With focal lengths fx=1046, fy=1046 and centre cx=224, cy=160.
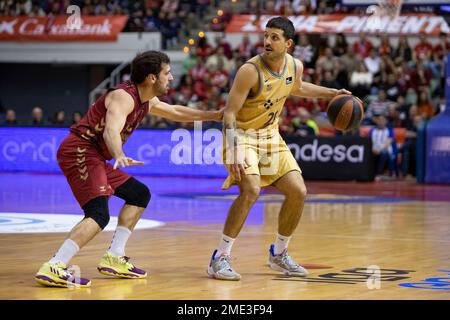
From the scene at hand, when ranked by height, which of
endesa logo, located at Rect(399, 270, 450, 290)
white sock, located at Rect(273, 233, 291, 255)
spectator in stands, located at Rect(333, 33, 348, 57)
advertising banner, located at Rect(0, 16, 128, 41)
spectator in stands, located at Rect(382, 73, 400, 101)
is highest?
advertising banner, located at Rect(0, 16, 128, 41)

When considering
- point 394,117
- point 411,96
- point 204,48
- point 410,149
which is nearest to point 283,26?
point 410,149

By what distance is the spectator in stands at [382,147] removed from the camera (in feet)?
77.3

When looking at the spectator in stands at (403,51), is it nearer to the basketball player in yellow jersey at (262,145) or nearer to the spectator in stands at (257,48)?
the spectator in stands at (257,48)

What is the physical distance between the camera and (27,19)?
107ft

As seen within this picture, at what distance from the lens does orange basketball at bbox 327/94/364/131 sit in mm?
9445

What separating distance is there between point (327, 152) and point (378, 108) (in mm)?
2710

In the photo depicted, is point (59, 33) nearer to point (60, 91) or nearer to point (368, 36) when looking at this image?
point (60, 91)

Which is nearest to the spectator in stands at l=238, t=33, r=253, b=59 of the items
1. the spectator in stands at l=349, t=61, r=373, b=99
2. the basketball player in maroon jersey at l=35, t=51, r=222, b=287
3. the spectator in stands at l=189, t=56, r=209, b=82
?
the spectator in stands at l=189, t=56, r=209, b=82

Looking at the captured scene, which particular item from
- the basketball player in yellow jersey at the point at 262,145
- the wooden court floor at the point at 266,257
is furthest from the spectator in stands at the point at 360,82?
the basketball player in yellow jersey at the point at 262,145

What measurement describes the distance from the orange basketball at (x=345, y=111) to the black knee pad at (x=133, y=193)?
77.0 inches

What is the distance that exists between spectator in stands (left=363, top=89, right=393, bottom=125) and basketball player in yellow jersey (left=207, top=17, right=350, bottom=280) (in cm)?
1589

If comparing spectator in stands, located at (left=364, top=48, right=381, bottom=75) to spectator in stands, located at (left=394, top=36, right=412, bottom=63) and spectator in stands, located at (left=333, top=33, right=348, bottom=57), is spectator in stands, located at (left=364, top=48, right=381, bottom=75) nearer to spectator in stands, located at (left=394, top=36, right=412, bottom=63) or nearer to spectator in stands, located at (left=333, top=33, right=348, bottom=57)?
spectator in stands, located at (left=394, top=36, right=412, bottom=63)

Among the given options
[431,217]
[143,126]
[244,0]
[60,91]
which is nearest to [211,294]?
[431,217]
